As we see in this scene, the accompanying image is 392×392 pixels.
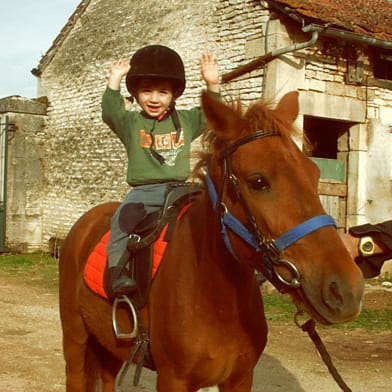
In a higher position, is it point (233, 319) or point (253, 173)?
point (253, 173)

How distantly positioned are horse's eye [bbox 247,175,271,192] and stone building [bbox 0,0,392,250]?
6512 millimetres

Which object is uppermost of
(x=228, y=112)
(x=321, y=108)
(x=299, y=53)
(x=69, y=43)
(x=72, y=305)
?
(x=69, y=43)

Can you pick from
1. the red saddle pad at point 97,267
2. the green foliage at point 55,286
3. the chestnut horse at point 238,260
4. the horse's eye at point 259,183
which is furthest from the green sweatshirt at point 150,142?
the green foliage at point 55,286

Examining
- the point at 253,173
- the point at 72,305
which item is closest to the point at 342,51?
the point at 72,305

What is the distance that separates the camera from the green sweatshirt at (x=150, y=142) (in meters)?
3.62

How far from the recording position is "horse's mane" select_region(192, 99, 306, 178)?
253 centimetres

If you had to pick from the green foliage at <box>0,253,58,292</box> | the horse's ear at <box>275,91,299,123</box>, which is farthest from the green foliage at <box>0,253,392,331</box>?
the horse's ear at <box>275,91,299,123</box>

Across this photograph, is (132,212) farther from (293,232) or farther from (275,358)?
(275,358)

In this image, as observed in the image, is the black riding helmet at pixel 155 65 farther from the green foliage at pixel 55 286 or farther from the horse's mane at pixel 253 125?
the green foliage at pixel 55 286

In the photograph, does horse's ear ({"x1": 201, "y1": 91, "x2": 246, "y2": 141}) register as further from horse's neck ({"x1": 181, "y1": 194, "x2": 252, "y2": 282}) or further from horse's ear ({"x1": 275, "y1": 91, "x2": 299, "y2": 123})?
horse's neck ({"x1": 181, "y1": 194, "x2": 252, "y2": 282})

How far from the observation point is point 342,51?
36.4ft

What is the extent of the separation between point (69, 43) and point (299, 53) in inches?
334

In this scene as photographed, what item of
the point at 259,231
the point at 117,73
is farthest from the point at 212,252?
the point at 117,73

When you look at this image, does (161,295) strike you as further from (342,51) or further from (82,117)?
(82,117)
